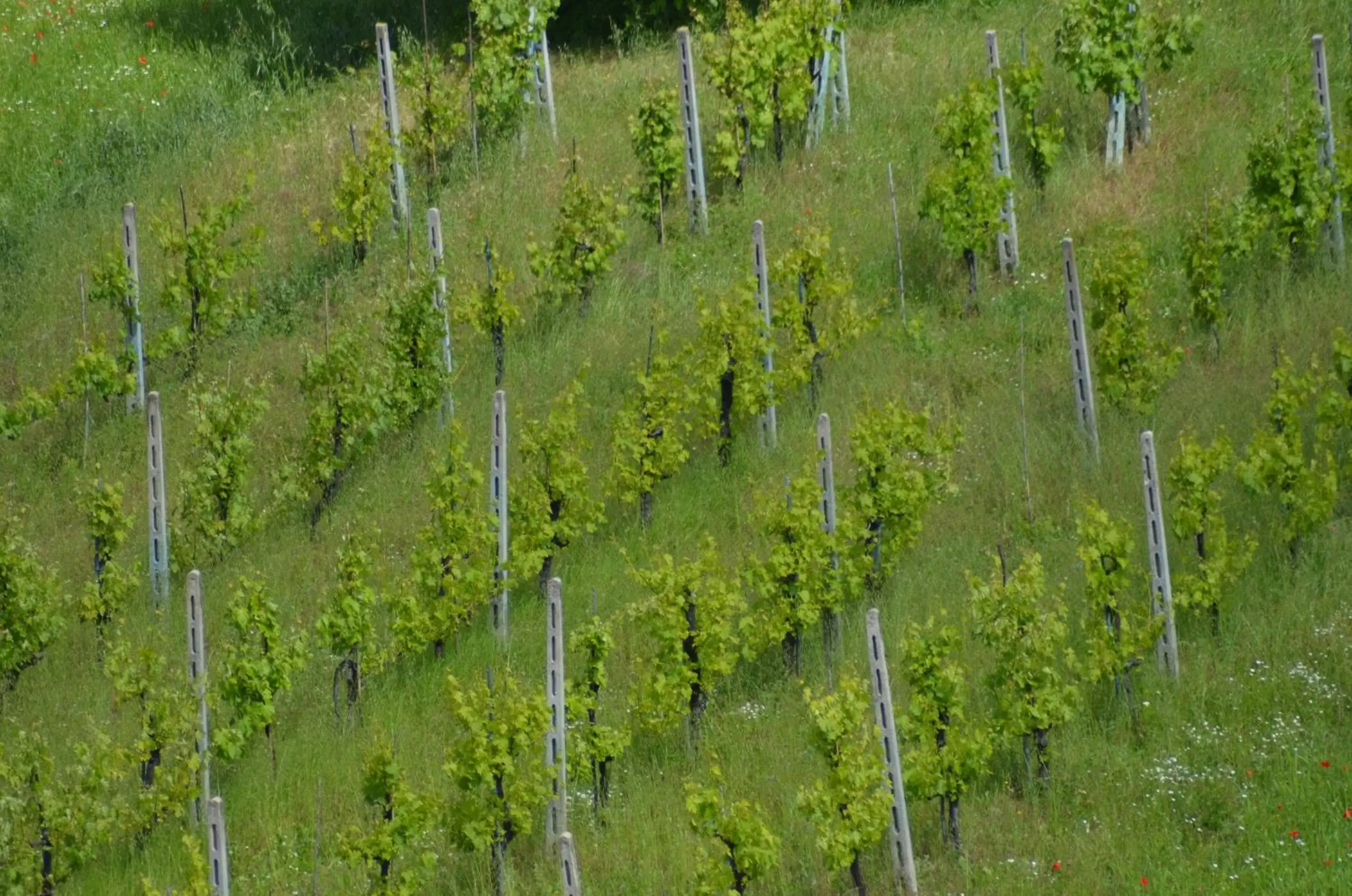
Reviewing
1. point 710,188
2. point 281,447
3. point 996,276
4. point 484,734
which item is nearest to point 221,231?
point 281,447

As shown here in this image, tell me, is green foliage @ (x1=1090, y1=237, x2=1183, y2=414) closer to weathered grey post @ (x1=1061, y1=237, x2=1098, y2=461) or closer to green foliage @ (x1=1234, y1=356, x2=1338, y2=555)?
weathered grey post @ (x1=1061, y1=237, x2=1098, y2=461)

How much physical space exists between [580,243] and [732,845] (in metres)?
7.57

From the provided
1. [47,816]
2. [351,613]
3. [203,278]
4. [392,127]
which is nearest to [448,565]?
[351,613]

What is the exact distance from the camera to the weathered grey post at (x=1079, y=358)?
50.7ft

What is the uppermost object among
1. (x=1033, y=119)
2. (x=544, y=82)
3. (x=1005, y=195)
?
(x=544, y=82)

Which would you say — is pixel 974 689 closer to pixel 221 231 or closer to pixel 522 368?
pixel 522 368

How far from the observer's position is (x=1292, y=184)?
54.8ft

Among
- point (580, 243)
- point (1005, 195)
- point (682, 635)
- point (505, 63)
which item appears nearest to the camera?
point (682, 635)

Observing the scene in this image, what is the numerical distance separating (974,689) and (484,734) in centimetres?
292

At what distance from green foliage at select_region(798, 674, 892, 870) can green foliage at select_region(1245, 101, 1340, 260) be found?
6.85 m

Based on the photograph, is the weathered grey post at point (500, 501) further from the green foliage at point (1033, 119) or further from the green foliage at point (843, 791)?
the green foliage at point (1033, 119)

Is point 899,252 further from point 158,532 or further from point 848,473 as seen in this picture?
point 158,532

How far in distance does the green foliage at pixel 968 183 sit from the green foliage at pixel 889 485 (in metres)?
2.91

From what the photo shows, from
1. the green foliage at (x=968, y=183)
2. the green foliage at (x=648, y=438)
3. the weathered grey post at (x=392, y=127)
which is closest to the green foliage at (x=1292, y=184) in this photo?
the green foliage at (x=968, y=183)
